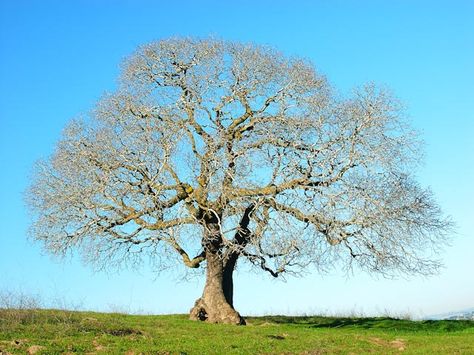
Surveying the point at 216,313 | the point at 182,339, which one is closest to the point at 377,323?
the point at 216,313

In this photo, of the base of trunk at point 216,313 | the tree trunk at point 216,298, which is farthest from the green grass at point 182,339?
the tree trunk at point 216,298

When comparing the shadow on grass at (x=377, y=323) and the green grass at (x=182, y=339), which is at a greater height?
the shadow on grass at (x=377, y=323)

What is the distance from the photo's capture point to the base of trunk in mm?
28391

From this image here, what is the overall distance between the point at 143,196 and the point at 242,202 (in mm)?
4859

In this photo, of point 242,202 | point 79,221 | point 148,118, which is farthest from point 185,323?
point 148,118

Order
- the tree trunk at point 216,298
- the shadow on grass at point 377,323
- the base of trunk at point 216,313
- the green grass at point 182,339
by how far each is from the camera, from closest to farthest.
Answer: the green grass at point 182,339, the base of trunk at point 216,313, the tree trunk at point 216,298, the shadow on grass at point 377,323

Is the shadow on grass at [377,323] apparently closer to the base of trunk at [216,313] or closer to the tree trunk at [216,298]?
the tree trunk at [216,298]

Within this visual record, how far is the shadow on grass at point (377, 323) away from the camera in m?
30.4

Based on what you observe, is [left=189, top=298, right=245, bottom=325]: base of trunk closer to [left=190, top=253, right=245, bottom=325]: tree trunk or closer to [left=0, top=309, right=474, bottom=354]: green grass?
[left=190, top=253, right=245, bottom=325]: tree trunk

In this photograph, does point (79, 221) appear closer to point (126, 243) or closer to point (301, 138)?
point (126, 243)

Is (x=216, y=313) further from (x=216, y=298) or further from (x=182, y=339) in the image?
(x=182, y=339)

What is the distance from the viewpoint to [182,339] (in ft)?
70.0

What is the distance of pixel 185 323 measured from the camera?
26531mm

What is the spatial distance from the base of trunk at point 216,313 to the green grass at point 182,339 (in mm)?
1831
